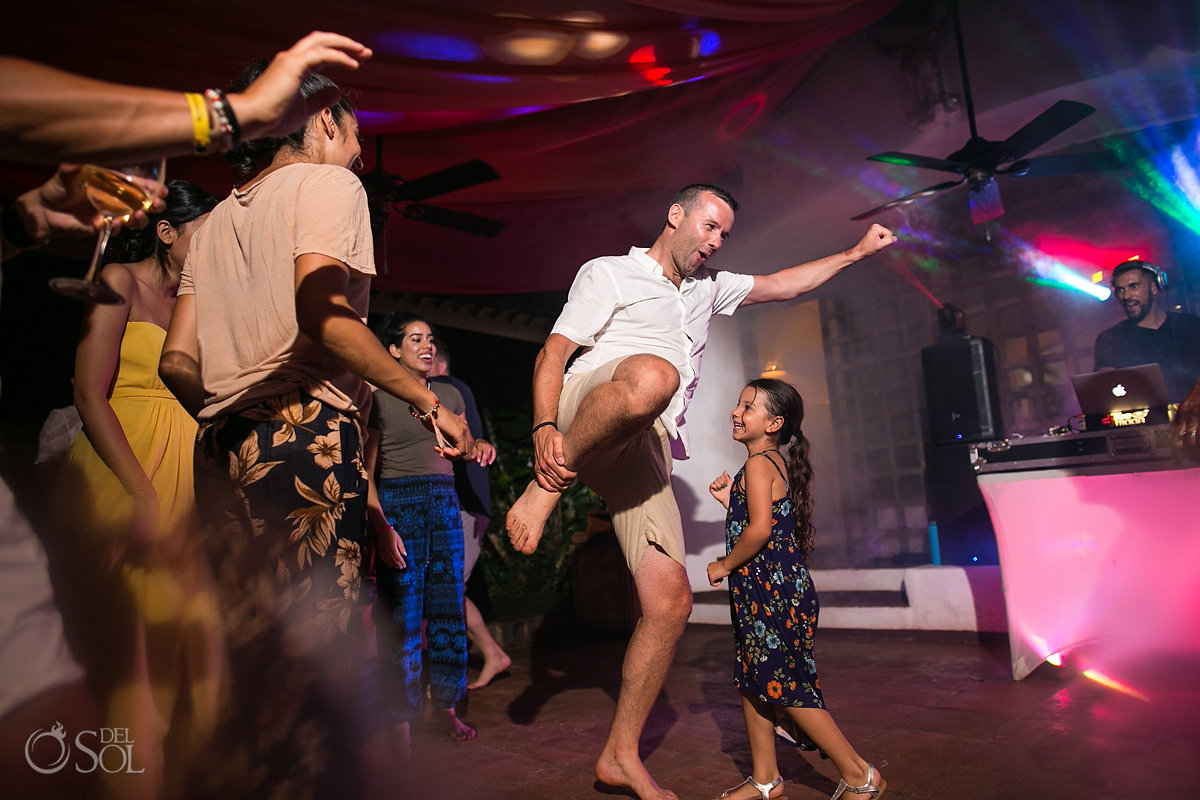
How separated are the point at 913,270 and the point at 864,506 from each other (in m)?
2.76

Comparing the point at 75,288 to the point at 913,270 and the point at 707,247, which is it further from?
the point at 913,270

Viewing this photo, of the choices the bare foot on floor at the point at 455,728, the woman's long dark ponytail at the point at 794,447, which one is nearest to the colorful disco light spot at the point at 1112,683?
Answer: the woman's long dark ponytail at the point at 794,447

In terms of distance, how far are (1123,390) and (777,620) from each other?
2500 millimetres

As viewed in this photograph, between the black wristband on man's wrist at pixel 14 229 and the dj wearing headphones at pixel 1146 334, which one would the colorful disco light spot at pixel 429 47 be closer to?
the black wristband on man's wrist at pixel 14 229

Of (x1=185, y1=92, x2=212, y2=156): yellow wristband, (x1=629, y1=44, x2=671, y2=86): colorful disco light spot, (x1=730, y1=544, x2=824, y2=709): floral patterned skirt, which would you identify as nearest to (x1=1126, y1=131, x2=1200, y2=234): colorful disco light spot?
(x1=629, y1=44, x2=671, y2=86): colorful disco light spot

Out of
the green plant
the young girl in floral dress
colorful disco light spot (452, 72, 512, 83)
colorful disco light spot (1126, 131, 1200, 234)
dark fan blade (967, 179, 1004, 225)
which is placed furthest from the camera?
the green plant

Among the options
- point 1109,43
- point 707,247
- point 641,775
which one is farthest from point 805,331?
point 641,775

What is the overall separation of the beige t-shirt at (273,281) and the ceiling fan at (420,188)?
339 centimetres

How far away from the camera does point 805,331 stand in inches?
342

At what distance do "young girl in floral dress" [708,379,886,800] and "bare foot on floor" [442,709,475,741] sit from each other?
1.20 m

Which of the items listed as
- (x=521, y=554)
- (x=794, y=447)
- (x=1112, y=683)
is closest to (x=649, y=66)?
(x=794, y=447)

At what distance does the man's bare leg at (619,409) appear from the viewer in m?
Result: 1.84

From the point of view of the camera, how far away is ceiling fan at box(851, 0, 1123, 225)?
501 cm

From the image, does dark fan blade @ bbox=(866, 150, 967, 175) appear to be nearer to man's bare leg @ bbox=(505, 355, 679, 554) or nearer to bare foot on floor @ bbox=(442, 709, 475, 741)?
man's bare leg @ bbox=(505, 355, 679, 554)
